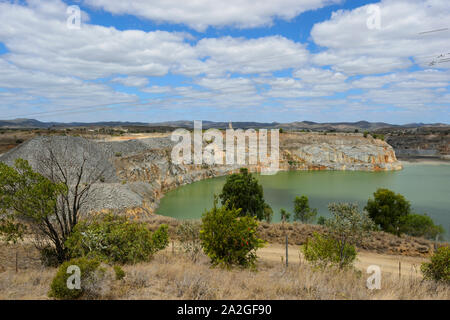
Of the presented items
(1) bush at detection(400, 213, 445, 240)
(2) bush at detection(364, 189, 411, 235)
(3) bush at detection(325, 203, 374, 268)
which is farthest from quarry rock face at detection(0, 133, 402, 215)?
(1) bush at detection(400, 213, 445, 240)

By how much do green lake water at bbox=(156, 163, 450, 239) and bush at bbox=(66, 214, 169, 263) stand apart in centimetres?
1665

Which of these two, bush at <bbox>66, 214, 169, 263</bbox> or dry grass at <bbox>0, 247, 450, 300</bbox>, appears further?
bush at <bbox>66, 214, 169, 263</bbox>

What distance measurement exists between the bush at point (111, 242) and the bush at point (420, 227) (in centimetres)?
1872

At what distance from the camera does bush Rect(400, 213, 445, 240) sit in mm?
20438

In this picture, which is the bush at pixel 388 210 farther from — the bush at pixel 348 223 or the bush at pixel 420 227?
the bush at pixel 348 223

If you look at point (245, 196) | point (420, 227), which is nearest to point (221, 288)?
point (245, 196)

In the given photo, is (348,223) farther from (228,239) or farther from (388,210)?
(388,210)

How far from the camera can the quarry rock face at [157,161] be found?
2777 centimetres

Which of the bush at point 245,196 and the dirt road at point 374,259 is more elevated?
the bush at point 245,196

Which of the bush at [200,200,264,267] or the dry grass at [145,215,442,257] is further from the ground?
the bush at [200,200,264,267]

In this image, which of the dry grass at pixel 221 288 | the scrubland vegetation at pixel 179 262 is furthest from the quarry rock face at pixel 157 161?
the dry grass at pixel 221 288

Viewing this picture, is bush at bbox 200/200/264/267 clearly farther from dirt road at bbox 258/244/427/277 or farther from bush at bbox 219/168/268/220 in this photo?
bush at bbox 219/168/268/220

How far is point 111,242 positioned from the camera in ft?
33.6

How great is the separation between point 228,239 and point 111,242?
402cm
